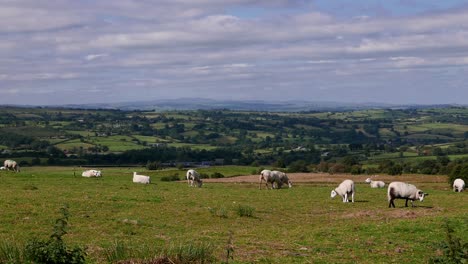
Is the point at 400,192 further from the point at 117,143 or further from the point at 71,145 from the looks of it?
the point at 117,143

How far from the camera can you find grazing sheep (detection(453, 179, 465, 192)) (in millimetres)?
50406

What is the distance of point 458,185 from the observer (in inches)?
1991

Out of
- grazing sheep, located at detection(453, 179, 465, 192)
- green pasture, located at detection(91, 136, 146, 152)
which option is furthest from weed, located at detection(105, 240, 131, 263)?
green pasture, located at detection(91, 136, 146, 152)

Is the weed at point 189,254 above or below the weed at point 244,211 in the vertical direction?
above

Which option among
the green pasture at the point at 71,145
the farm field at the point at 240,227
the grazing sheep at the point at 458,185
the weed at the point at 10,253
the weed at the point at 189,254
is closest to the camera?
the weed at the point at 10,253

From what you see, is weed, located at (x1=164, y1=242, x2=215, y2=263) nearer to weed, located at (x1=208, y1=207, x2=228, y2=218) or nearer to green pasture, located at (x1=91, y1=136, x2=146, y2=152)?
weed, located at (x1=208, y1=207, x2=228, y2=218)

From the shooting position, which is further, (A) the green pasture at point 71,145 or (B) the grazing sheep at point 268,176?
(A) the green pasture at point 71,145

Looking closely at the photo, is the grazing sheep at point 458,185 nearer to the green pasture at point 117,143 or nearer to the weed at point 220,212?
the weed at point 220,212

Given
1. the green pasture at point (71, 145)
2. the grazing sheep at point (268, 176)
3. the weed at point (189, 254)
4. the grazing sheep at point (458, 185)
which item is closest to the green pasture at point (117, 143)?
the green pasture at point (71, 145)

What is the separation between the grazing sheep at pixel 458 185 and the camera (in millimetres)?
50406

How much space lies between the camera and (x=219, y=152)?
15412 cm

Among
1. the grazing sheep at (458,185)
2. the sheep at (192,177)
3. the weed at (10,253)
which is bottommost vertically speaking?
the grazing sheep at (458,185)

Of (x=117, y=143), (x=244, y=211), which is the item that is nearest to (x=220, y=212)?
(x=244, y=211)

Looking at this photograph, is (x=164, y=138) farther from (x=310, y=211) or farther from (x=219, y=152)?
(x=310, y=211)
